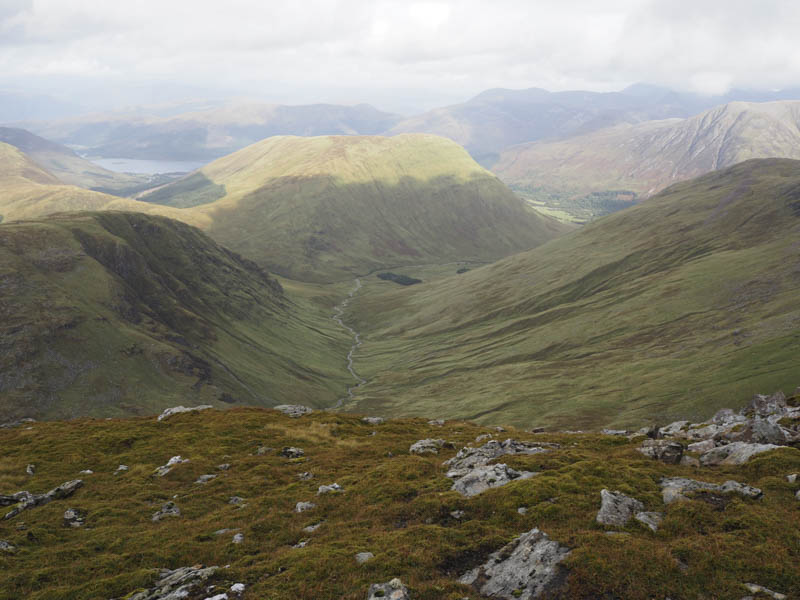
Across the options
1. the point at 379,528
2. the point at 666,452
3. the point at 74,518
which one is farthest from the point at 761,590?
the point at 74,518

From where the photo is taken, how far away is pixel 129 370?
563 feet

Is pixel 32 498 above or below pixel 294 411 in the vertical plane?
above

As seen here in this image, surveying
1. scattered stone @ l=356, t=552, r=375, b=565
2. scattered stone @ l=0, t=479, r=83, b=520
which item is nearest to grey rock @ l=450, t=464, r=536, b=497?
scattered stone @ l=356, t=552, r=375, b=565

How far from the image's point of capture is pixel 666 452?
1743 inches

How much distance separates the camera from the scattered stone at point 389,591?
82.9ft

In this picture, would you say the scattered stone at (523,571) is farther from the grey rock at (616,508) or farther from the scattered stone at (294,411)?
the scattered stone at (294,411)

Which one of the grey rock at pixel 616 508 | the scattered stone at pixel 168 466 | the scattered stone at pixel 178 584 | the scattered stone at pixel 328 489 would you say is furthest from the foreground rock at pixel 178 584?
the scattered stone at pixel 168 466

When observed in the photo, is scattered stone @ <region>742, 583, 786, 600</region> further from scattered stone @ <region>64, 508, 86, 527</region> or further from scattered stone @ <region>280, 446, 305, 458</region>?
scattered stone @ <region>280, 446, 305, 458</region>

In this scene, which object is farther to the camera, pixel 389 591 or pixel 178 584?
pixel 178 584

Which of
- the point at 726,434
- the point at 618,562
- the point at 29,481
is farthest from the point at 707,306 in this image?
the point at 29,481

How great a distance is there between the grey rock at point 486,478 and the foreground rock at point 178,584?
19.8 metres

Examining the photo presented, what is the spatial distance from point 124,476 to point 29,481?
9.60m

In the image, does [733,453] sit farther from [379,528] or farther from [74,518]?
[74,518]

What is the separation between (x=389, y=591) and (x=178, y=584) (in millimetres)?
13715
